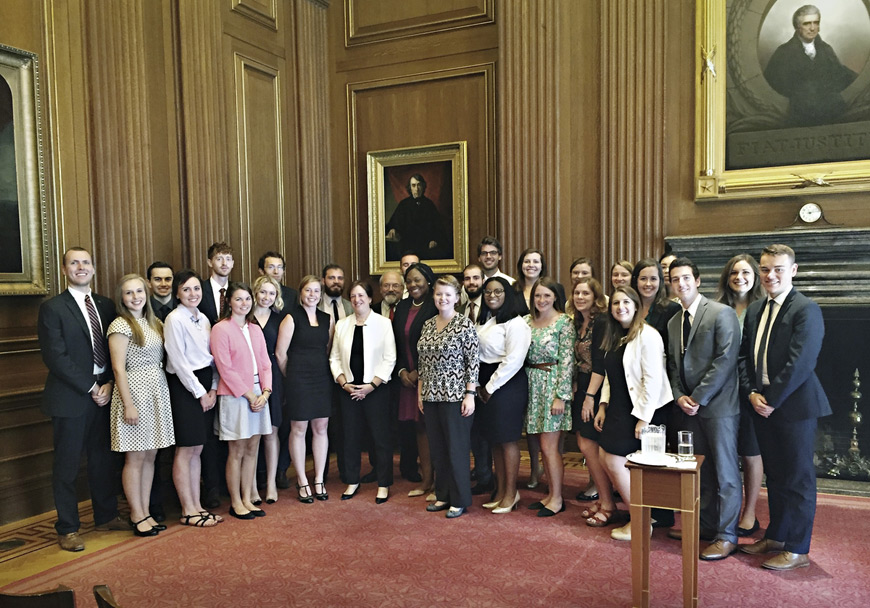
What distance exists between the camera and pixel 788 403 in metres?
3.74

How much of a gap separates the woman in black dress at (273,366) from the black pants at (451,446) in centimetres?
107

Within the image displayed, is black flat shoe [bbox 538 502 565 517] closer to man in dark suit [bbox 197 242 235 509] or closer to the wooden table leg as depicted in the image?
the wooden table leg

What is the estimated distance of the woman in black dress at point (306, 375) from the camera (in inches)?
202

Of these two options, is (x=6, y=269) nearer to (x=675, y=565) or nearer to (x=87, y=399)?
(x=87, y=399)

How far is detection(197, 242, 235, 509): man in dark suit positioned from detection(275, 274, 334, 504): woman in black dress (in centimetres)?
52

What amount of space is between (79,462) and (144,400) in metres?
0.55

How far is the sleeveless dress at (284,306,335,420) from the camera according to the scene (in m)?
5.12

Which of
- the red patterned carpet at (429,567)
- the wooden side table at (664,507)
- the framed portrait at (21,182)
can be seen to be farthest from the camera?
the framed portrait at (21,182)

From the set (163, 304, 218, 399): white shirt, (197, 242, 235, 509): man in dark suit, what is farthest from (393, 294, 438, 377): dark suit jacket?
(163, 304, 218, 399): white shirt

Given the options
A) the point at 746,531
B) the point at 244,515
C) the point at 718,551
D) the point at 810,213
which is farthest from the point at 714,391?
the point at 244,515

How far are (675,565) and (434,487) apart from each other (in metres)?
1.84

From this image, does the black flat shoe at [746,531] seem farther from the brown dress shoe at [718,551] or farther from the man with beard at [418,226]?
the man with beard at [418,226]

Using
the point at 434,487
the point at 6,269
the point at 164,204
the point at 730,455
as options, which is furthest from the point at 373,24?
the point at 730,455

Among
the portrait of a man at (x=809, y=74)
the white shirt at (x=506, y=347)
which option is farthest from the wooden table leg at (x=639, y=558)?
the portrait of a man at (x=809, y=74)
